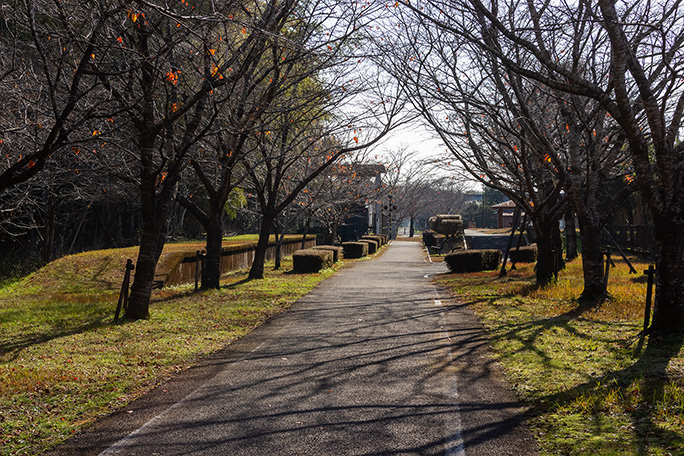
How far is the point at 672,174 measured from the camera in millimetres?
8109

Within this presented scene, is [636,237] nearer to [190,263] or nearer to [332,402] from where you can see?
[190,263]

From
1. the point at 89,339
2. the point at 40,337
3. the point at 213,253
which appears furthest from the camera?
the point at 213,253

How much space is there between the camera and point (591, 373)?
22.1 ft

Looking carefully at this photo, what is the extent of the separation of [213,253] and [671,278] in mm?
11347

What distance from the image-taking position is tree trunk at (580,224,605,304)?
1191 cm

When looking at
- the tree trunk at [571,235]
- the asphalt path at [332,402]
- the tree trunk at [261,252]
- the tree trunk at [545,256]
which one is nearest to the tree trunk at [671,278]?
the asphalt path at [332,402]

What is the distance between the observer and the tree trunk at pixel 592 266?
39.1ft

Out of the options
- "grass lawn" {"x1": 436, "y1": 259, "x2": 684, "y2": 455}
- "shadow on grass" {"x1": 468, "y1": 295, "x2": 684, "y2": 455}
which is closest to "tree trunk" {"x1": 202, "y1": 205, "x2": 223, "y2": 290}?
"grass lawn" {"x1": 436, "y1": 259, "x2": 684, "y2": 455}

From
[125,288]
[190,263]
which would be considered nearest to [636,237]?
[190,263]

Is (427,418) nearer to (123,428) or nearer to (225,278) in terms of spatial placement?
(123,428)

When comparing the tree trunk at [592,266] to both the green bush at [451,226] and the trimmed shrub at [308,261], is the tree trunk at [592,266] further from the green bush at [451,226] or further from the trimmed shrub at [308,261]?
the green bush at [451,226]

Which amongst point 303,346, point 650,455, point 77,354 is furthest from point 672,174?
point 77,354

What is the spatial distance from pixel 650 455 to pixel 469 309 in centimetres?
801

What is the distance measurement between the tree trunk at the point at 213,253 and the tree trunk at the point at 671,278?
10.9 m
